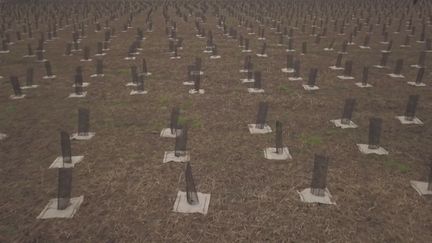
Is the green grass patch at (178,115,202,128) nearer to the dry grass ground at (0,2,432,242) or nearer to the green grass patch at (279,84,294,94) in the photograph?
the dry grass ground at (0,2,432,242)

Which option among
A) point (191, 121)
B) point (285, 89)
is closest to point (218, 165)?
point (191, 121)

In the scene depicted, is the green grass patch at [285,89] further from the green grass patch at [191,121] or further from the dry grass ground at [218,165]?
the green grass patch at [191,121]

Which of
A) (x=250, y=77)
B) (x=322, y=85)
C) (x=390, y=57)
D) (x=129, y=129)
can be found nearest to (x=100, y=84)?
(x=129, y=129)

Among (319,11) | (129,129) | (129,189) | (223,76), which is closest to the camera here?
(129,189)

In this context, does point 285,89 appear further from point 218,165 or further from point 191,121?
point 218,165

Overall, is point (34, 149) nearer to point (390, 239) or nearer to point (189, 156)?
point (189, 156)

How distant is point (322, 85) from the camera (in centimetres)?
853

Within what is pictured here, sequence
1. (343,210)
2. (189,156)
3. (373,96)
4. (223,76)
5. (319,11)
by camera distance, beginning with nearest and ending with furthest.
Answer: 1. (343,210)
2. (189,156)
3. (373,96)
4. (223,76)
5. (319,11)

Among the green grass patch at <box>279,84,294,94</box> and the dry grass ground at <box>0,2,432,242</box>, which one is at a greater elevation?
the green grass patch at <box>279,84,294,94</box>

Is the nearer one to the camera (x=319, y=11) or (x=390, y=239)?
(x=390, y=239)

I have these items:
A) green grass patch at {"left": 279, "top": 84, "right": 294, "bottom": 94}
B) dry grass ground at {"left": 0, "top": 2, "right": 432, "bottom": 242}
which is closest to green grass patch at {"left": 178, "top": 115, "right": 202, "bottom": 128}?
dry grass ground at {"left": 0, "top": 2, "right": 432, "bottom": 242}

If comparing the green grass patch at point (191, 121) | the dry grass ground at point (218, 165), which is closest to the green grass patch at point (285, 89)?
the dry grass ground at point (218, 165)

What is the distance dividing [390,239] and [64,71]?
9.33m

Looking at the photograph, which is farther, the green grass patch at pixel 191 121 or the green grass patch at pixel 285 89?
the green grass patch at pixel 285 89
